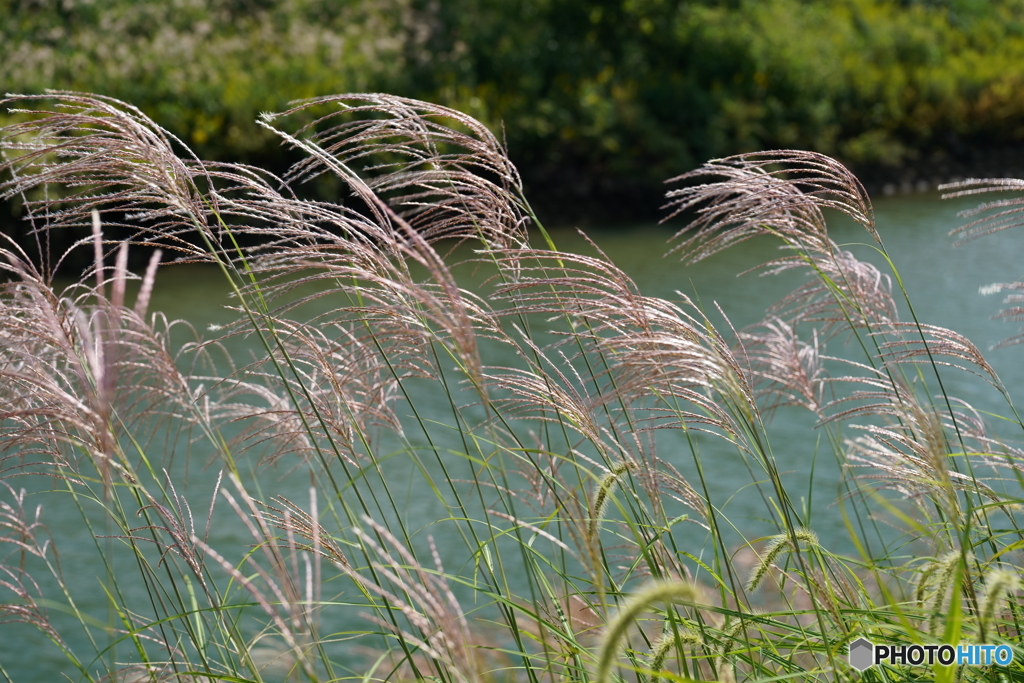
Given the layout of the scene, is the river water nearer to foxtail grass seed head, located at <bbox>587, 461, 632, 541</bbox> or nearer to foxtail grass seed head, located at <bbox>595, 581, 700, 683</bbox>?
foxtail grass seed head, located at <bbox>587, 461, 632, 541</bbox>

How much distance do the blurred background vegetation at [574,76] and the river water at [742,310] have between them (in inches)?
52.8

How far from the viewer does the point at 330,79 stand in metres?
11.2

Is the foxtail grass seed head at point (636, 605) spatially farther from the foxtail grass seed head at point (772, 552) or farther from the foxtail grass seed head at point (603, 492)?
the foxtail grass seed head at point (772, 552)

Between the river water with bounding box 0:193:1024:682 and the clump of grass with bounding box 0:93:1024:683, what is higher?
the clump of grass with bounding box 0:93:1024:683

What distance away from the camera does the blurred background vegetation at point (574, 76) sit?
1067 cm

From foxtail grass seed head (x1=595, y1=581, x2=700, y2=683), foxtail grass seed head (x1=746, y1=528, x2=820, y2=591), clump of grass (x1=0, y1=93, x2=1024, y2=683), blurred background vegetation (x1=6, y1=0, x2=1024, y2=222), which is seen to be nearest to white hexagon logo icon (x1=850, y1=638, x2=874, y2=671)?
clump of grass (x1=0, y1=93, x2=1024, y2=683)

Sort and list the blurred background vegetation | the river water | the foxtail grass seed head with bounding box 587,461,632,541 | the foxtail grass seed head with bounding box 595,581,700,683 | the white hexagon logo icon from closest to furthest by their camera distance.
Answer: the foxtail grass seed head with bounding box 595,581,700,683 < the foxtail grass seed head with bounding box 587,461,632,541 < the white hexagon logo icon < the river water < the blurred background vegetation

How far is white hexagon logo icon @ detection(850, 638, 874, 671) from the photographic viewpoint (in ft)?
4.80

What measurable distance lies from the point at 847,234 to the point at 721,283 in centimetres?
262

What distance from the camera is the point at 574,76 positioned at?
42.5 ft

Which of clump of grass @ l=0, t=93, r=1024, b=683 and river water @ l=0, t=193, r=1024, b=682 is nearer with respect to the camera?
clump of grass @ l=0, t=93, r=1024, b=683

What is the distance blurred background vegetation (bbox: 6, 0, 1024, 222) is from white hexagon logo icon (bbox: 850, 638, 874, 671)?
8.79m

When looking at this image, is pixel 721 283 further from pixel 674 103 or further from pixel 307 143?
pixel 307 143

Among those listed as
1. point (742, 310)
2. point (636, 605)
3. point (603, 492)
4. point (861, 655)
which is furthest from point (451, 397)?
point (742, 310)
